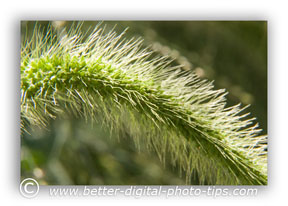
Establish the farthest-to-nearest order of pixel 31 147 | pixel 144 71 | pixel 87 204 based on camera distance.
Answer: pixel 31 147 → pixel 87 204 → pixel 144 71

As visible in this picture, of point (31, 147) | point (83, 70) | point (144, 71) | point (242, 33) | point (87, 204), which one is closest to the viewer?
point (83, 70)

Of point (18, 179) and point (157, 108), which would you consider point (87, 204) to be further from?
point (157, 108)

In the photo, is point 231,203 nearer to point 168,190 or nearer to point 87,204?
point 168,190

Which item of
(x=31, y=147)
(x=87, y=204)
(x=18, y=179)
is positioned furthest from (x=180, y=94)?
(x=31, y=147)

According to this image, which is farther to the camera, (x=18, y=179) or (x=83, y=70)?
(x=18, y=179)

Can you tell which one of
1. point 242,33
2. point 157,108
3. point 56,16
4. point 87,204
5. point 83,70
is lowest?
point 87,204
